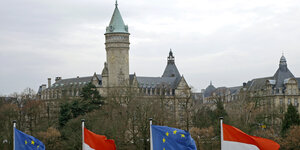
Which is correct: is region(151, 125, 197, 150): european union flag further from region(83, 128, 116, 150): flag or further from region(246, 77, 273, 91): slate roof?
region(246, 77, 273, 91): slate roof

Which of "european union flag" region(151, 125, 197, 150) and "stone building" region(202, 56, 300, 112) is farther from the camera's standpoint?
"stone building" region(202, 56, 300, 112)

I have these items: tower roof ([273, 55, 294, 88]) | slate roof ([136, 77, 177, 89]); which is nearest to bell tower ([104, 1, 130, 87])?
slate roof ([136, 77, 177, 89])

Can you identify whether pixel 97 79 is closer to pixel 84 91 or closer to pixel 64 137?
pixel 84 91

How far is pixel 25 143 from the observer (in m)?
20.0

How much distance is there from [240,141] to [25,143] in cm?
783

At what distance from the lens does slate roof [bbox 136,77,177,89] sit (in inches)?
4897

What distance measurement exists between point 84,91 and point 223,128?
70.4m

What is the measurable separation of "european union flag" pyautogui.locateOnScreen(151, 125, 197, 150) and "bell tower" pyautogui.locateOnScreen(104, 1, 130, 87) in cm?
9177

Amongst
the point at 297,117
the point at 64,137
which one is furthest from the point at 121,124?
the point at 297,117

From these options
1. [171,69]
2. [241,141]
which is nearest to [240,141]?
[241,141]

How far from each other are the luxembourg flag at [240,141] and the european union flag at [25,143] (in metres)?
6.70

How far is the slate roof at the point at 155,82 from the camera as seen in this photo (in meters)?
124

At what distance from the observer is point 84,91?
87.8 meters

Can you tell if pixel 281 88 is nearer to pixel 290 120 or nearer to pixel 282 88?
pixel 282 88
